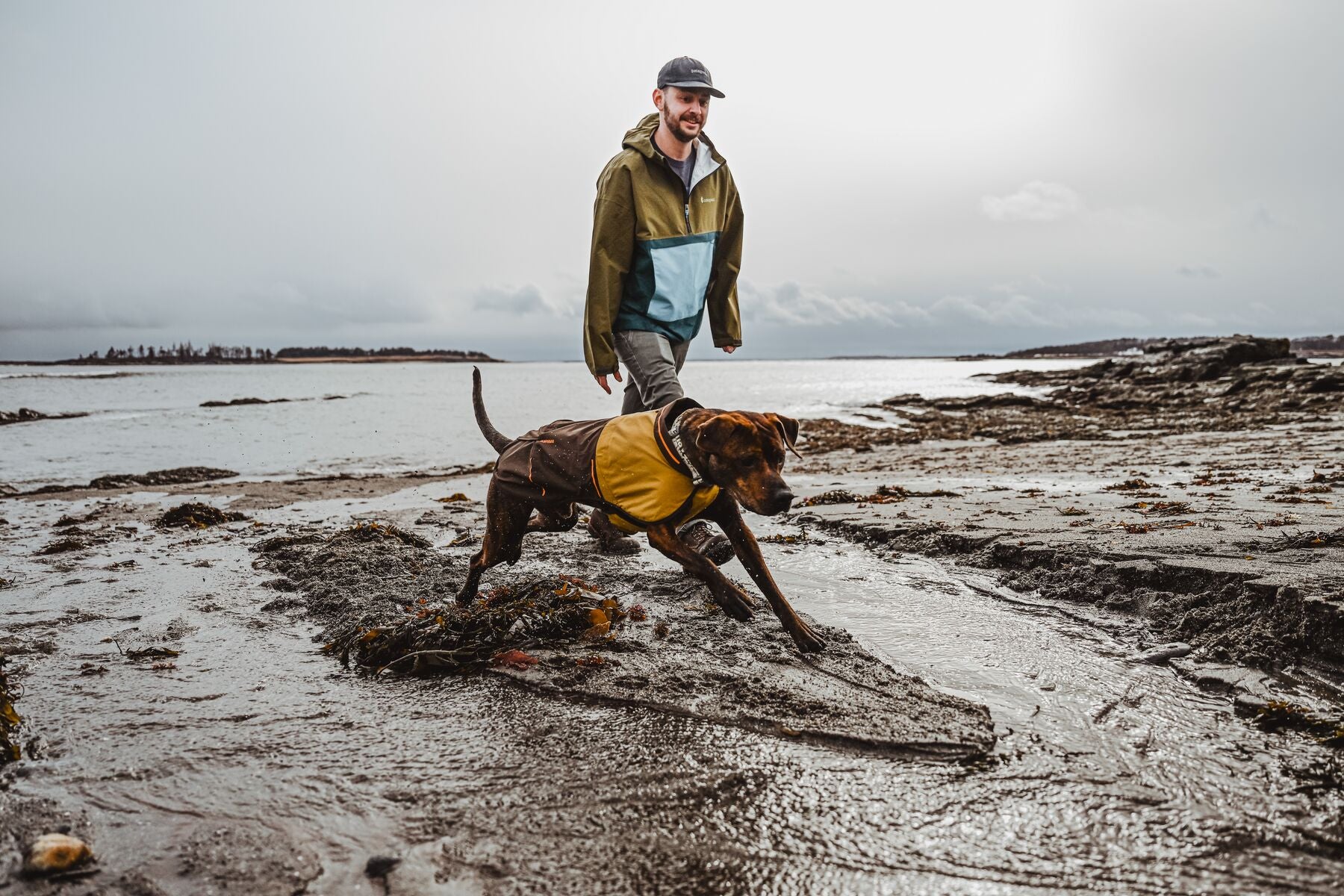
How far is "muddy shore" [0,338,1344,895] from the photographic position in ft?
5.98

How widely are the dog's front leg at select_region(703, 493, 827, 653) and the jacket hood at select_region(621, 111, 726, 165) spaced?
1827 mm

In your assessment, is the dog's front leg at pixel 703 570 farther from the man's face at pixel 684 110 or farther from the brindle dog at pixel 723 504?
the man's face at pixel 684 110

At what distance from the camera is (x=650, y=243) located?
4.11 metres

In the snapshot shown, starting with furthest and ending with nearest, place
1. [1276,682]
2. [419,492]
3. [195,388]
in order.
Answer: [195,388], [419,492], [1276,682]

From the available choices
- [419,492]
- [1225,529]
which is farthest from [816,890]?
[419,492]

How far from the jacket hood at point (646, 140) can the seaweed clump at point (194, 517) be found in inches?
193

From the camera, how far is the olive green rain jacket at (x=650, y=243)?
4.07 meters

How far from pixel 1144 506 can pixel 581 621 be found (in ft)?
13.4

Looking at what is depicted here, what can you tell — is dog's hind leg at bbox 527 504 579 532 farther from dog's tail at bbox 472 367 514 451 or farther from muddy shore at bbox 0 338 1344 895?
dog's tail at bbox 472 367 514 451

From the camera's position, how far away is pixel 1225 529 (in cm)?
441

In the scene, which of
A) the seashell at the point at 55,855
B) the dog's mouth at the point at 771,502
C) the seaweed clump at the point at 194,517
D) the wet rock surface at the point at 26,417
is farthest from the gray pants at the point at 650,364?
the wet rock surface at the point at 26,417

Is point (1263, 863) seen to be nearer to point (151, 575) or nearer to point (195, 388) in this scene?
point (151, 575)

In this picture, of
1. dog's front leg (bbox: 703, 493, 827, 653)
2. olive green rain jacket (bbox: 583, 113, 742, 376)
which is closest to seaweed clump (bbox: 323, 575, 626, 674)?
dog's front leg (bbox: 703, 493, 827, 653)

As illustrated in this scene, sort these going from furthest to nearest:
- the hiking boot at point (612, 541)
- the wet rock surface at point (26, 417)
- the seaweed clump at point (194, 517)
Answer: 1. the wet rock surface at point (26, 417)
2. the seaweed clump at point (194, 517)
3. the hiking boot at point (612, 541)
